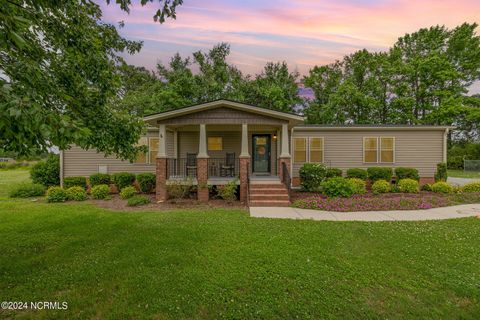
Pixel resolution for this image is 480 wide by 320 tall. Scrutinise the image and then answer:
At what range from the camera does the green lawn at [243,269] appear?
2668 mm

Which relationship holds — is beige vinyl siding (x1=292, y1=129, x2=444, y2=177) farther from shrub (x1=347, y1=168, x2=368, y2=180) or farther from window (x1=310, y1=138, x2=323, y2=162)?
shrub (x1=347, y1=168, x2=368, y2=180)

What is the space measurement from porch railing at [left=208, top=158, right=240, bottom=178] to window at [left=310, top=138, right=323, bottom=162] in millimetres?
4088

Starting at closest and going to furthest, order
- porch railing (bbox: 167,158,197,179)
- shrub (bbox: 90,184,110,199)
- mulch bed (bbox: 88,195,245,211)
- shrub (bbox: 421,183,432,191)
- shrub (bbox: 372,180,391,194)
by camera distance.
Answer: mulch bed (bbox: 88,195,245,211) < shrub (bbox: 90,184,110,199) < shrub (bbox: 372,180,391,194) < shrub (bbox: 421,183,432,191) < porch railing (bbox: 167,158,197,179)

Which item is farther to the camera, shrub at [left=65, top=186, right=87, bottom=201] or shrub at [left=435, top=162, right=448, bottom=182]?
shrub at [left=435, top=162, right=448, bottom=182]

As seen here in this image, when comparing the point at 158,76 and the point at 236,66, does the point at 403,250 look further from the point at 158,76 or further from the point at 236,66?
the point at 158,76

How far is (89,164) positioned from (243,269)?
1101 cm

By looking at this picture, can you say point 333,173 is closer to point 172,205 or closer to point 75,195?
point 172,205

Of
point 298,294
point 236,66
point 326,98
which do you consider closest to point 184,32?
point 298,294

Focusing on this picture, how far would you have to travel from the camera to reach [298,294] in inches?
114

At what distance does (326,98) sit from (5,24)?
27346mm

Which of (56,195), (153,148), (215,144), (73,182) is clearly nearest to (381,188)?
(215,144)

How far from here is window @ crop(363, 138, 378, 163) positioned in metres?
11.8

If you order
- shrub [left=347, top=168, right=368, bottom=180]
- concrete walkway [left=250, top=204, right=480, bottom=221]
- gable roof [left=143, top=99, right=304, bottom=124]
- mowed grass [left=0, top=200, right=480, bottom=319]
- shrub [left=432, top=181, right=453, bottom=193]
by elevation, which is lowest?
mowed grass [left=0, top=200, right=480, bottom=319]

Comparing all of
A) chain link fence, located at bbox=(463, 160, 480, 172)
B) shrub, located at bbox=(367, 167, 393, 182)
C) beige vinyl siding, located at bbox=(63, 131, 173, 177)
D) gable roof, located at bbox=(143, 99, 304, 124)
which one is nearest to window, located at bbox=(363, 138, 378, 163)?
shrub, located at bbox=(367, 167, 393, 182)
